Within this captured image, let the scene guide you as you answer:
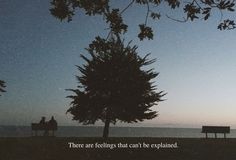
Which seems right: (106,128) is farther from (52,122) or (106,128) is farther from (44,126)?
(44,126)

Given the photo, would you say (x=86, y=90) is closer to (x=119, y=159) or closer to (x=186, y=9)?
(x=119, y=159)

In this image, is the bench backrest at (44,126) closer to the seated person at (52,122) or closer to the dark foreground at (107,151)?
the seated person at (52,122)

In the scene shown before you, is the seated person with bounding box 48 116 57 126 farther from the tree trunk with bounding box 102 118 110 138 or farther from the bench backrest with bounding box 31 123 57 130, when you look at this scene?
the tree trunk with bounding box 102 118 110 138

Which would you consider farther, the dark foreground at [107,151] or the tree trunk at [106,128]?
the tree trunk at [106,128]

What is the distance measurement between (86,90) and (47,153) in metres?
8.34

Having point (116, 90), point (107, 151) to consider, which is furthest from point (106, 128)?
point (107, 151)

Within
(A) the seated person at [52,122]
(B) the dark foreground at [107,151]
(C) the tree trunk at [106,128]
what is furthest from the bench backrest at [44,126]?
(B) the dark foreground at [107,151]

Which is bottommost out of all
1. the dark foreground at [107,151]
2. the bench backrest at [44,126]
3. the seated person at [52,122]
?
the dark foreground at [107,151]

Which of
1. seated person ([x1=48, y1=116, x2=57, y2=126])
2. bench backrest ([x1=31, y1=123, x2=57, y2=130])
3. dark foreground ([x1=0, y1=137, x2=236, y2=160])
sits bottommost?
dark foreground ([x1=0, y1=137, x2=236, y2=160])

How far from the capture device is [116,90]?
2442 cm

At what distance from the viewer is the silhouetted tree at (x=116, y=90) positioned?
2433 cm

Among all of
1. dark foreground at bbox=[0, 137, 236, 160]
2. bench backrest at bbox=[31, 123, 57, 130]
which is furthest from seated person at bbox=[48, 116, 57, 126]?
dark foreground at bbox=[0, 137, 236, 160]

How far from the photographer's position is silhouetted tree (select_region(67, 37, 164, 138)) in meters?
24.3

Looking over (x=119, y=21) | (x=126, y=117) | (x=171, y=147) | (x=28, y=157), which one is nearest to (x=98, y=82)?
(x=126, y=117)
